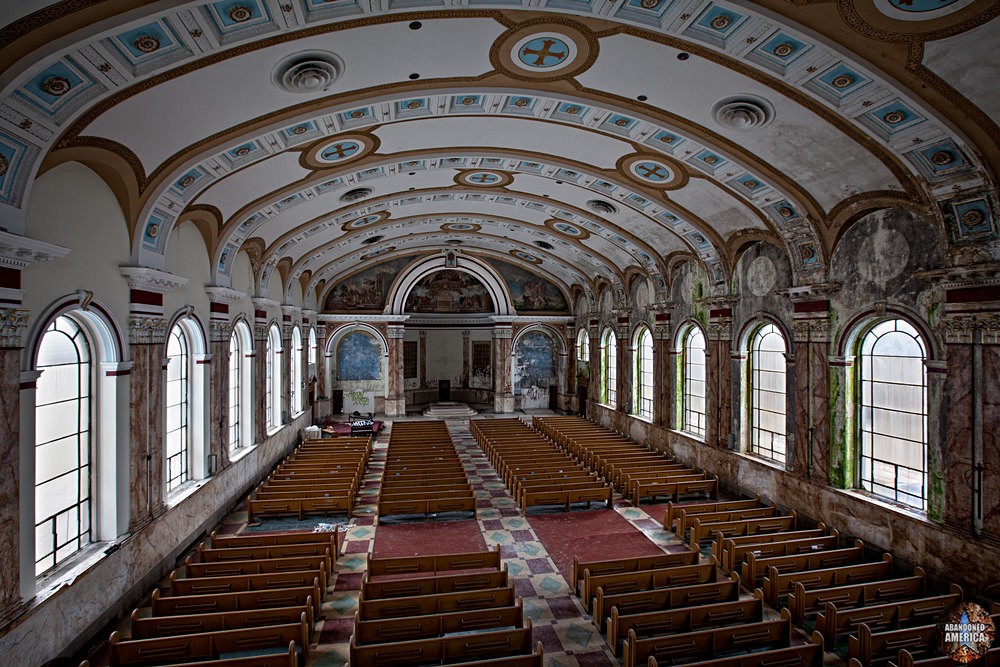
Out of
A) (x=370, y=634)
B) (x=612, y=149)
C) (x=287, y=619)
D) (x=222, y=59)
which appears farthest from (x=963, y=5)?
(x=287, y=619)

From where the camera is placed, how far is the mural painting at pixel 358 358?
32.5 meters

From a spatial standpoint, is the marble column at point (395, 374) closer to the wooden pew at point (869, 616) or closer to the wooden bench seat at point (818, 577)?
the wooden bench seat at point (818, 577)

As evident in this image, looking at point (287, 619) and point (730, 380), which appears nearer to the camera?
point (287, 619)

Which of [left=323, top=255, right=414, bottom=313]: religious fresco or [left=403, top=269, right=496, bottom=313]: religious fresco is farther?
[left=403, top=269, right=496, bottom=313]: religious fresco

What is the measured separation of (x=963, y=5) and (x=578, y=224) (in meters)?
15.1

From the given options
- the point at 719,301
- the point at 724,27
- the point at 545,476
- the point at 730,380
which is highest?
the point at 724,27

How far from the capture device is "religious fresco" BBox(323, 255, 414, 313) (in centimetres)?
3178

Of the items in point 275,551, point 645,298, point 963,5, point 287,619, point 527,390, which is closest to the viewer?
point 963,5

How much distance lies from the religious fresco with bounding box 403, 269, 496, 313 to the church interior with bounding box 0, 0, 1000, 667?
1593 centimetres

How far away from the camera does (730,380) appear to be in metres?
17.5

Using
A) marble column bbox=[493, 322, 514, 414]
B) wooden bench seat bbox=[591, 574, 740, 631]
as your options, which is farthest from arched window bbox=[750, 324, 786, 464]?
marble column bbox=[493, 322, 514, 414]

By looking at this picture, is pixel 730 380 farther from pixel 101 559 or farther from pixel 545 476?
pixel 101 559

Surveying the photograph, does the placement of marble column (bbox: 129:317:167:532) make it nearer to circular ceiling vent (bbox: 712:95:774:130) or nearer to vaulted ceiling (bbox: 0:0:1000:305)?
vaulted ceiling (bbox: 0:0:1000:305)

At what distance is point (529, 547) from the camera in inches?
519
